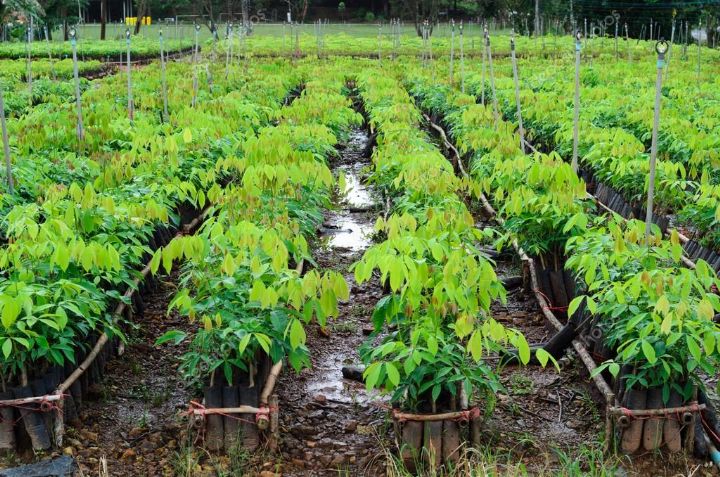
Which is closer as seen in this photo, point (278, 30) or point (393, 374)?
point (393, 374)

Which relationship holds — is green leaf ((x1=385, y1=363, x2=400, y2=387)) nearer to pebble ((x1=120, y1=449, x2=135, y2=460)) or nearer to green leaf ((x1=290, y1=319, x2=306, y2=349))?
green leaf ((x1=290, y1=319, x2=306, y2=349))

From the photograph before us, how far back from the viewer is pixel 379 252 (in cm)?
430

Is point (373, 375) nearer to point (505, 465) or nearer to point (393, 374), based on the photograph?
point (393, 374)

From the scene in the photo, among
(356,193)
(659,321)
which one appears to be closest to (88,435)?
(659,321)

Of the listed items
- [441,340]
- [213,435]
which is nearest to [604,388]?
[441,340]

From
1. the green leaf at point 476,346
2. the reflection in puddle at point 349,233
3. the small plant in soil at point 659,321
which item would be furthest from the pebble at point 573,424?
the reflection in puddle at point 349,233

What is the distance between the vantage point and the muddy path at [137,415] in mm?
4555

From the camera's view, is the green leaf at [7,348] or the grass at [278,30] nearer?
the green leaf at [7,348]

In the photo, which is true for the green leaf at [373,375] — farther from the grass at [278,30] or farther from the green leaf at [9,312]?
the grass at [278,30]

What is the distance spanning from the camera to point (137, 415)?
16.8 ft

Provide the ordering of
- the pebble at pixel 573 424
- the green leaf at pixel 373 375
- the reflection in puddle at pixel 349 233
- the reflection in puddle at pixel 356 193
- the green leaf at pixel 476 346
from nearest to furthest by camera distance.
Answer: the green leaf at pixel 476 346
the green leaf at pixel 373 375
the pebble at pixel 573 424
the reflection in puddle at pixel 349 233
the reflection in puddle at pixel 356 193

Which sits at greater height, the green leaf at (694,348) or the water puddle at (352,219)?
the green leaf at (694,348)

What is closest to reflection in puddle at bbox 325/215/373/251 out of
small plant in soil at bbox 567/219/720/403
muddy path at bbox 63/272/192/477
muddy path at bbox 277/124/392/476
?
muddy path at bbox 277/124/392/476

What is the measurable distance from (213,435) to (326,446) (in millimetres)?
651
